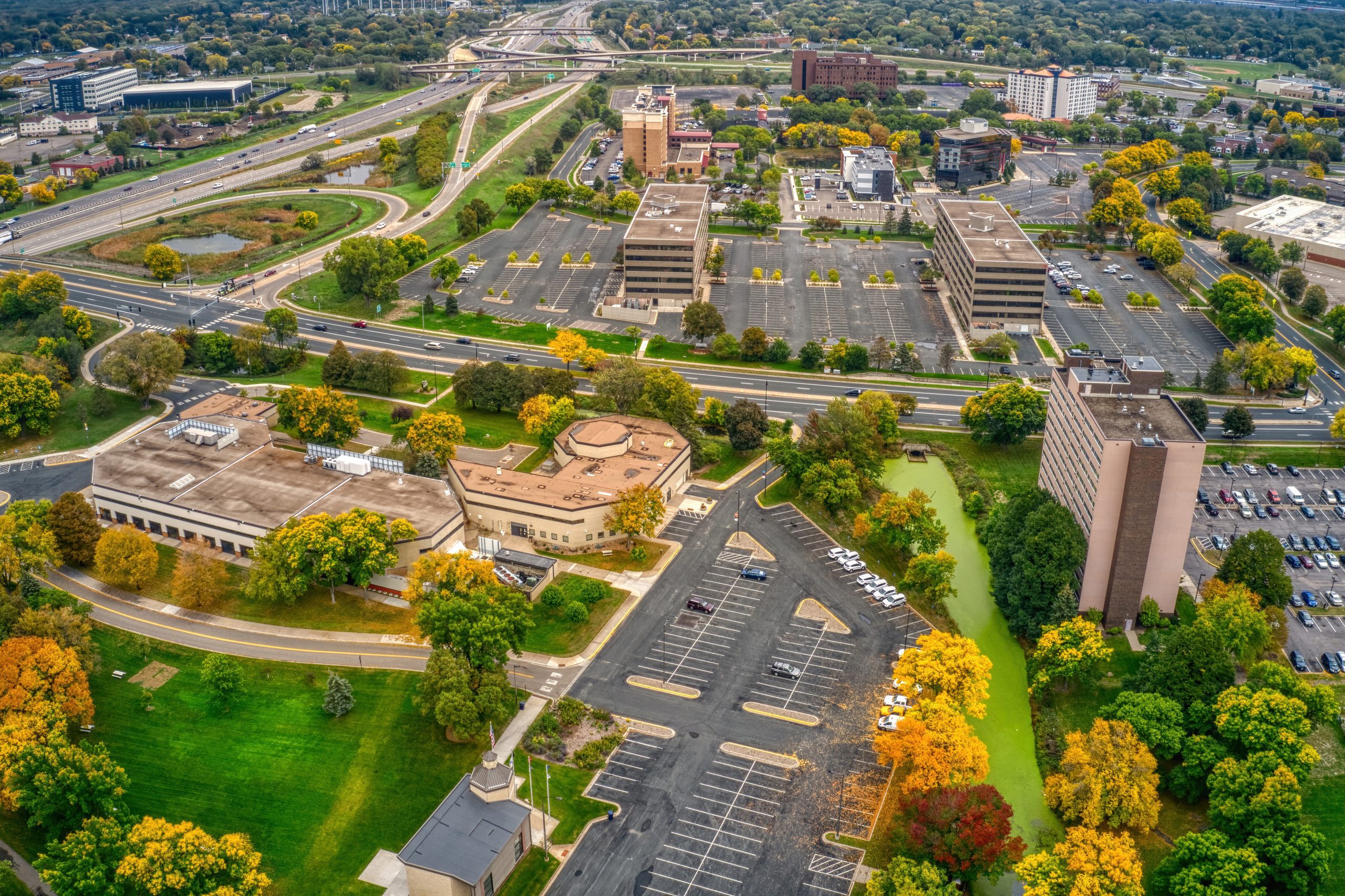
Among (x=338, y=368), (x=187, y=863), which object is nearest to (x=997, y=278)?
(x=338, y=368)

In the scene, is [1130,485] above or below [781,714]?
above

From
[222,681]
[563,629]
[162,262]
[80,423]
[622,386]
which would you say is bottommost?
[563,629]

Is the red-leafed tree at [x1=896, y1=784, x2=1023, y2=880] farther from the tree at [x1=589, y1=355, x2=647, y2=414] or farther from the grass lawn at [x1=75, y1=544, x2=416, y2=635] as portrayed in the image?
the tree at [x1=589, y1=355, x2=647, y2=414]

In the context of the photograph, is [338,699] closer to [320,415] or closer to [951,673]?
[951,673]

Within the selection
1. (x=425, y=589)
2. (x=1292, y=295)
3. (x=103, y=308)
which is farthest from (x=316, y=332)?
(x=1292, y=295)

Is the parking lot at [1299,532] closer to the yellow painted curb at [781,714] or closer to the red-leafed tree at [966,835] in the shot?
the red-leafed tree at [966,835]

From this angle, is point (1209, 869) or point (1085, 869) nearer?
point (1085, 869)

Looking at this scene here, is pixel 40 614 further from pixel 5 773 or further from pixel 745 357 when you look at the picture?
pixel 745 357
